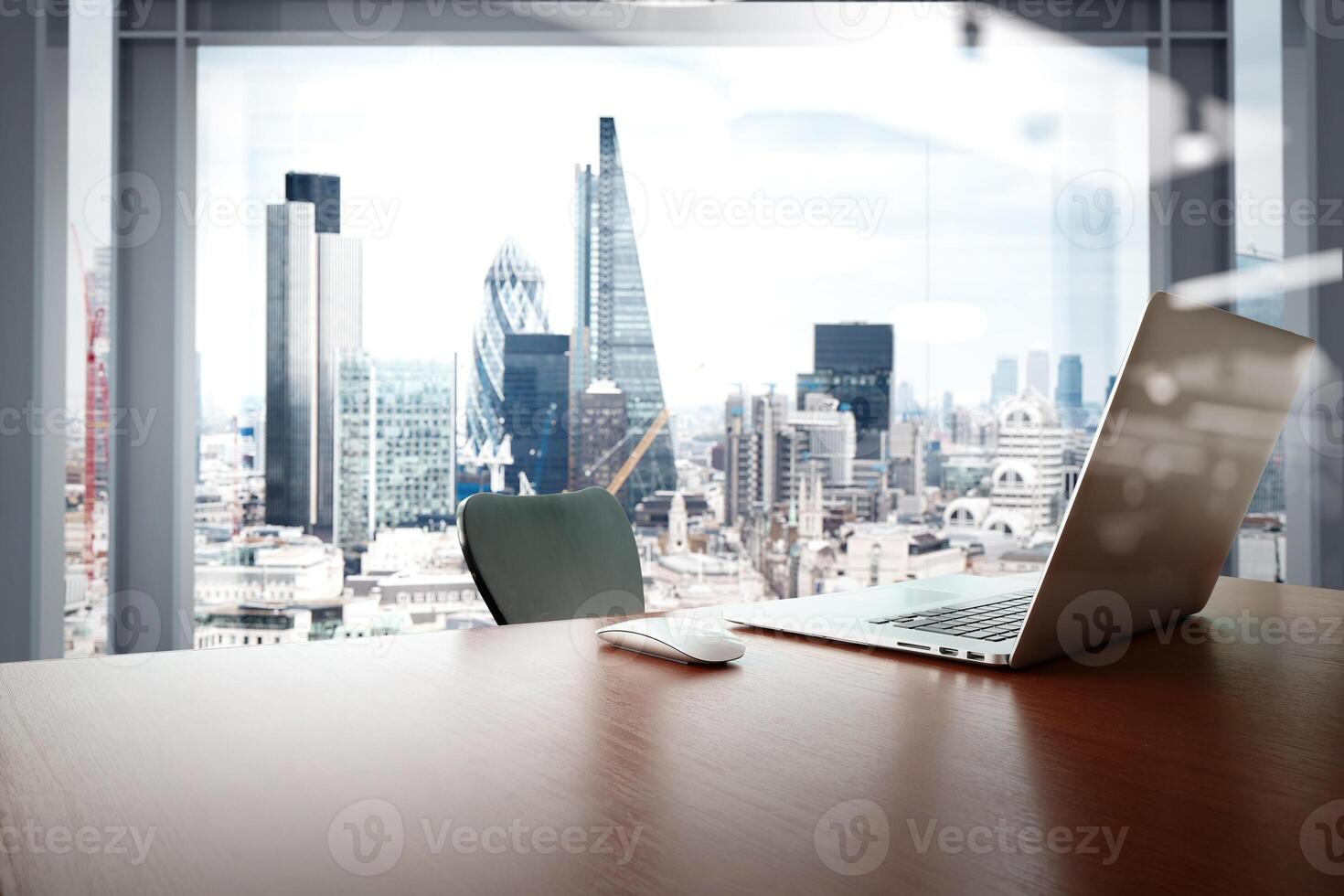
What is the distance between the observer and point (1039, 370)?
10.5 feet

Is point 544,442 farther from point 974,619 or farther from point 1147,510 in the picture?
point 1147,510

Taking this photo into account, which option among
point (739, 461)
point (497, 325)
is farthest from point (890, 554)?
point (497, 325)

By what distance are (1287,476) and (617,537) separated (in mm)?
2460

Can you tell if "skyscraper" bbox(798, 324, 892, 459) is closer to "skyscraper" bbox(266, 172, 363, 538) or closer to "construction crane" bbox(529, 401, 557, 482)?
"construction crane" bbox(529, 401, 557, 482)

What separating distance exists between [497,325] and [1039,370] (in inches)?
72.0

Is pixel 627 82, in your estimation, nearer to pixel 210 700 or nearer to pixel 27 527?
pixel 27 527

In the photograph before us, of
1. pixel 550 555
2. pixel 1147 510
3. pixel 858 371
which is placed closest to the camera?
pixel 1147 510

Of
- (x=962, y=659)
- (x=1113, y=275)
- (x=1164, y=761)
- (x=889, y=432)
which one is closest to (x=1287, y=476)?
(x=1113, y=275)

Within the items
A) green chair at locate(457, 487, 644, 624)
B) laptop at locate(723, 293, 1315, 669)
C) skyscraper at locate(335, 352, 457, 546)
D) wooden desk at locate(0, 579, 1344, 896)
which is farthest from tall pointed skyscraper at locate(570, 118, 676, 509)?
wooden desk at locate(0, 579, 1344, 896)

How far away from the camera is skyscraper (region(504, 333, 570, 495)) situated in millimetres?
3164

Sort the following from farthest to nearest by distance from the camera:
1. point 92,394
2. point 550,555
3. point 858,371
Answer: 1. point 858,371
2. point 92,394
3. point 550,555

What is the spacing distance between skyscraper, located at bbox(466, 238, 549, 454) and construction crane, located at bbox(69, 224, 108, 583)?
44.4 inches

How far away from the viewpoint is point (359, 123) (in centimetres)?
309

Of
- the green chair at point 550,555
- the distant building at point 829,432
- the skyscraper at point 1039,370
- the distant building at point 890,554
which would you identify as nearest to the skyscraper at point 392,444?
Result: the distant building at point 829,432
